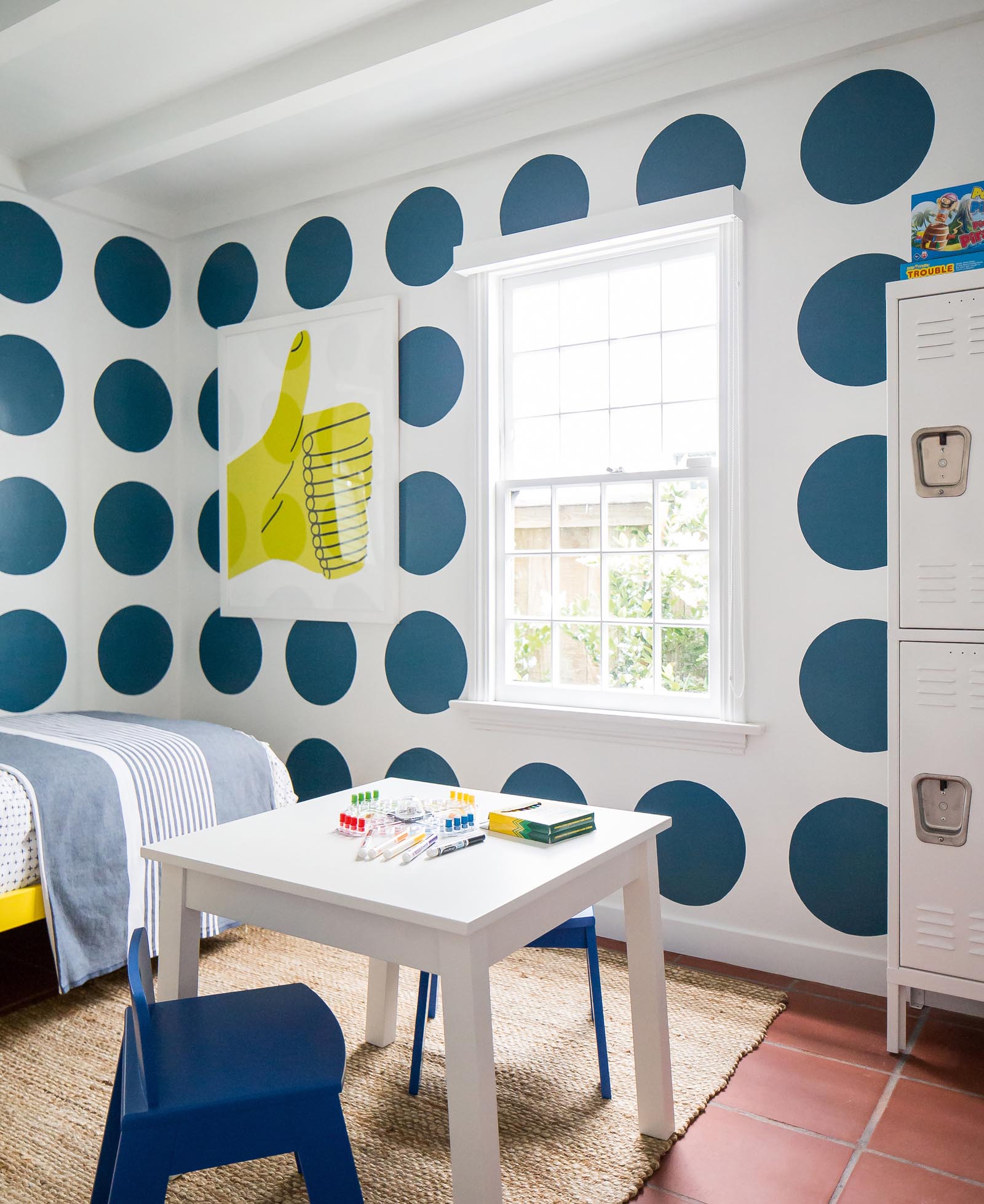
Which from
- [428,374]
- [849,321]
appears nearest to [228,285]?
[428,374]

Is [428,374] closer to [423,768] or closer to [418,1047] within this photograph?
[423,768]

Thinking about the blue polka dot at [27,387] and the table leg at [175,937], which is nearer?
the table leg at [175,937]

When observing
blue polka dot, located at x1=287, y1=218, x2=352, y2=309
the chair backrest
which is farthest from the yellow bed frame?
blue polka dot, located at x1=287, y1=218, x2=352, y2=309

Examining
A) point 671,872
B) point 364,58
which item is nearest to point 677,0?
point 364,58

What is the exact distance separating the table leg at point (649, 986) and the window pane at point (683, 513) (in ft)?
4.52

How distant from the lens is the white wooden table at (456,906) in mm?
1400

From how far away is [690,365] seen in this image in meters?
3.05

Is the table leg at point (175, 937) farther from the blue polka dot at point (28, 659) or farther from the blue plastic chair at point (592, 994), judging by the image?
the blue polka dot at point (28, 659)

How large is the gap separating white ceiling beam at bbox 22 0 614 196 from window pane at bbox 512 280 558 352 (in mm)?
794

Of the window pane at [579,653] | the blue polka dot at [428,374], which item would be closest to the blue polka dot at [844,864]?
the window pane at [579,653]

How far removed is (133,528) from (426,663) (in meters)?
1.56

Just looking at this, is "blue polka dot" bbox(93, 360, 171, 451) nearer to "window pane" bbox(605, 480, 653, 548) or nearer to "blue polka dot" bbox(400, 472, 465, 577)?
"blue polka dot" bbox(400, 472, 465, 577)

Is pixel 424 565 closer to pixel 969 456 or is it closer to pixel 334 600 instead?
pixel 334 600

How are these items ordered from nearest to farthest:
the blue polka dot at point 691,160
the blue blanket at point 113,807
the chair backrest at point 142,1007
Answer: the chair backrest at point 142,1007
the blue blanket at point 113,807
the blue polka dot at point 691,160
